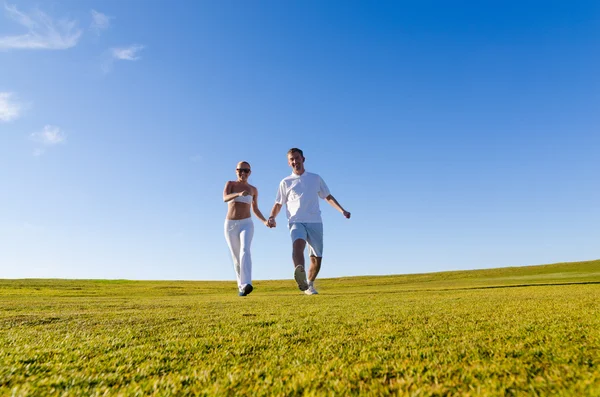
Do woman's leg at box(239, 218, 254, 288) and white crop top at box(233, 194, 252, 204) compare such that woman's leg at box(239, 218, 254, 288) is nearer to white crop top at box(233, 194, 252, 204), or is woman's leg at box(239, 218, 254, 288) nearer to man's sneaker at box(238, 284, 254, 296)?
man's sneaker at box(238, 284, 254, 296)

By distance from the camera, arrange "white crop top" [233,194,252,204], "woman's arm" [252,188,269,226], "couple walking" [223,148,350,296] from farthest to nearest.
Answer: "woman's arm" [252,188,269,226] < "white crop top" [233,194,252,204] < "couple walking" [223,148,350,296]

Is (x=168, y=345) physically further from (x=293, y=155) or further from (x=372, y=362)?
(x=293, y=155)

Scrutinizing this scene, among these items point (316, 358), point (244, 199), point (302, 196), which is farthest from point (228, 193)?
point (316, 358)

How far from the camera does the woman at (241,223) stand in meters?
10.2

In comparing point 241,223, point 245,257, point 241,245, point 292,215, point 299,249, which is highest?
point 292,215

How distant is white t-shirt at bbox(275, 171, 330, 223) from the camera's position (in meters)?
10.9

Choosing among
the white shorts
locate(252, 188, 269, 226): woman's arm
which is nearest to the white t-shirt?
the white shorts

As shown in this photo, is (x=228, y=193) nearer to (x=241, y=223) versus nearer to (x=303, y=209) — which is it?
(x=241, y=223)

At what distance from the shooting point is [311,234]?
35.6 feet

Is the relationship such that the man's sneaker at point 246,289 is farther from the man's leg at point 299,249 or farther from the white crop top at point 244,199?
the white crop top at point 244,199

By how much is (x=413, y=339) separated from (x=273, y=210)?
8.64m

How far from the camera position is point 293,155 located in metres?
11.4

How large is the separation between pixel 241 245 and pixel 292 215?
1.66 m

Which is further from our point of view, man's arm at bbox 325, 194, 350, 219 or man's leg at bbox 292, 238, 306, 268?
man's arm at bbox 325, 194, 350, 219
